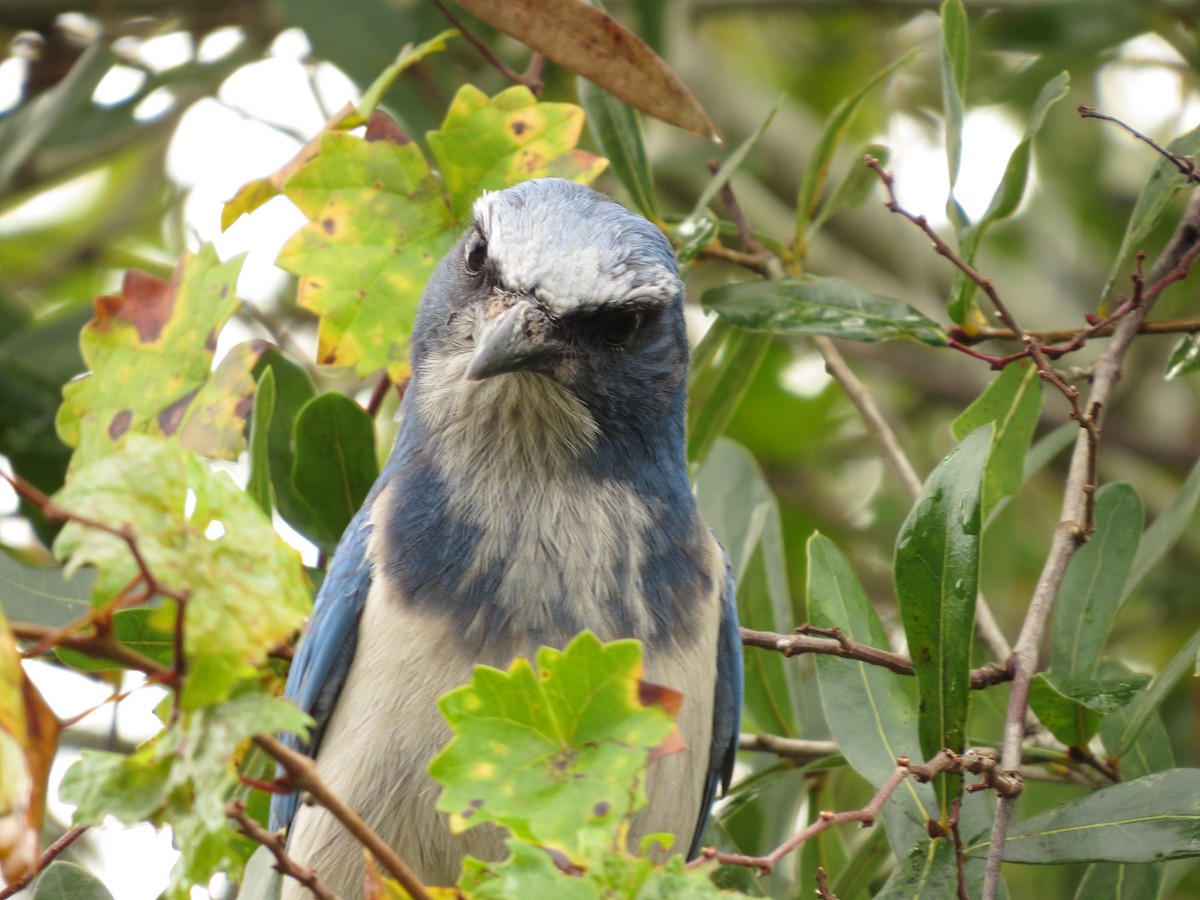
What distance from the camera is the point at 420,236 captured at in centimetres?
404

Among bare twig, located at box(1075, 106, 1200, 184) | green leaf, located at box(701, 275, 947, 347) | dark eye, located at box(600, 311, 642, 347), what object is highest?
bare twig, located at box(1075, 106, 1200, 184)

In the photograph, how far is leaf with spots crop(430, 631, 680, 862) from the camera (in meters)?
2.12

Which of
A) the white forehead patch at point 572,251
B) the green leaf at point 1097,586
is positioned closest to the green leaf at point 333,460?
the white forehead patch at point 572,251

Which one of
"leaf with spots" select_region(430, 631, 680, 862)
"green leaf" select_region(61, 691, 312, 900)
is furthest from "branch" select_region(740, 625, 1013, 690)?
"green leaf" select_region(61, 691, 312, 900)

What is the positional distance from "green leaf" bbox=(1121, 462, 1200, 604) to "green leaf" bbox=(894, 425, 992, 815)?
817mm

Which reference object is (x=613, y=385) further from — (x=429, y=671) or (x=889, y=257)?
(x=889, y=257)

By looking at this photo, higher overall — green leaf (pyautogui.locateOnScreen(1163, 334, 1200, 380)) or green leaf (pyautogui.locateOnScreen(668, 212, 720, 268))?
green leaf (pyautogui.locateOnScreen(1163, 334, 1200, 380))

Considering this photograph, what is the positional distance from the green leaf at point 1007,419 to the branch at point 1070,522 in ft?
1.05

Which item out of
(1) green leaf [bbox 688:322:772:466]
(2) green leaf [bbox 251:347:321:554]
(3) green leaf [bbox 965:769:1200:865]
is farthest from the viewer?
(1) green leaf [bbox 688:322:772:466]

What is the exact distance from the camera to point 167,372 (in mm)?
3688

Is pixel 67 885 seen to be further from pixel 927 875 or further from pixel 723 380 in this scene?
pixel 723 380

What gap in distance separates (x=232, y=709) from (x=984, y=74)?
590cm

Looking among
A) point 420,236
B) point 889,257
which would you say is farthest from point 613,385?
point 889,257

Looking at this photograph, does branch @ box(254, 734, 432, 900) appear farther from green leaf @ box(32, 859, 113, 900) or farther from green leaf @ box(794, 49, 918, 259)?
green leaf @ box(794, 49, 918, 259)
